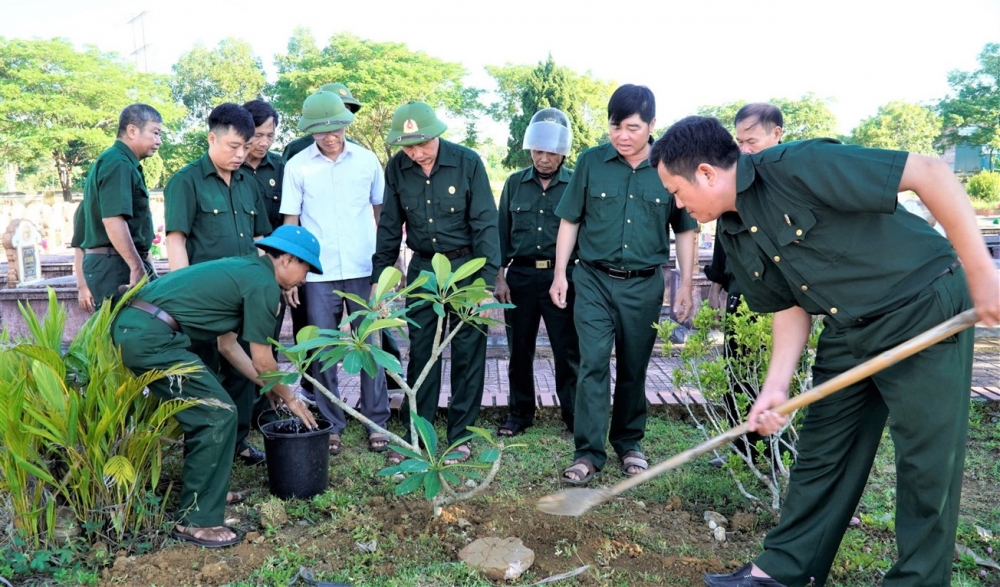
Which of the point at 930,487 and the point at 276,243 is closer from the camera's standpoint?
the point at 930,487

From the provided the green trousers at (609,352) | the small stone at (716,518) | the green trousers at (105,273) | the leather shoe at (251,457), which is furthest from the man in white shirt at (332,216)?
the small stone at (716,518)

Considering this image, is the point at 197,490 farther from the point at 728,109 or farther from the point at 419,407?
the point at 728,109

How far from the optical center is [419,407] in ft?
13.7

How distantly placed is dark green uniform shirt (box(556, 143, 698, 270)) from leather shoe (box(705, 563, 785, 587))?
64.2 inches

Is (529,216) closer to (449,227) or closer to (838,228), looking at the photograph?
(449,227)

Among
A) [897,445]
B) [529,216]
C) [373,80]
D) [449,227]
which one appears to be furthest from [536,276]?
[373,80]

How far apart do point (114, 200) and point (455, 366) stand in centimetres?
220

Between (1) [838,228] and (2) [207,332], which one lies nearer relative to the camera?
(1) [838,228]

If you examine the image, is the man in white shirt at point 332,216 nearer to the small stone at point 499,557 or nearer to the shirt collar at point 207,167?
the shirt collar at point 207,167

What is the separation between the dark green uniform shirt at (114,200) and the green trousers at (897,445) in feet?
12.2

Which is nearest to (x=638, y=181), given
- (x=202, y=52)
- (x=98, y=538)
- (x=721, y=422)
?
(x=721, y=422)

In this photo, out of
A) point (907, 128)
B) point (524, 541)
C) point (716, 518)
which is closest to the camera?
point (524, 541)

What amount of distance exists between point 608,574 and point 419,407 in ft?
5.82

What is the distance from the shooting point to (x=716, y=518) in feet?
10.4
